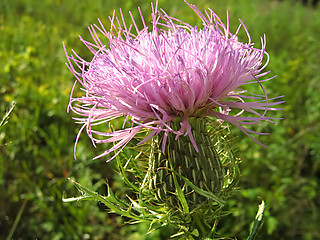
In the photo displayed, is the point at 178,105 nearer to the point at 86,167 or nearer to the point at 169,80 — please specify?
the point at 169,80

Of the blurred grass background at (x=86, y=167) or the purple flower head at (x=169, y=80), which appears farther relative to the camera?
the blurred grass background at (x=86, y=167)

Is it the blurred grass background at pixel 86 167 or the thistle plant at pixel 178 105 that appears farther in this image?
the blurred grass background at pixel 86 167

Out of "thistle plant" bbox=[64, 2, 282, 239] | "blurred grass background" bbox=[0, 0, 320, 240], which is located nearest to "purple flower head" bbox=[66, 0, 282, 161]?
"thistle plant" bbox=[64, 2, 282, 239]

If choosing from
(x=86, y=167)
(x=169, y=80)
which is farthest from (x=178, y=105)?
(x=86, y=167)

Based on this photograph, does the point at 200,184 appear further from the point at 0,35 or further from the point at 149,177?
the point at 0,35

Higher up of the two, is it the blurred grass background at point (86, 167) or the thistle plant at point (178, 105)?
the thistle plant at point (178, 105)

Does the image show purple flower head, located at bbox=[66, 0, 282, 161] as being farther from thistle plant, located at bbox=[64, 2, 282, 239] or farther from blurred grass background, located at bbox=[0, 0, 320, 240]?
blurred grass background, located at bbox=[0, 0, 320, 240]

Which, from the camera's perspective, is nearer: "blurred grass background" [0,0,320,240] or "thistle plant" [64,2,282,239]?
"thistle plant" [64,2,282,239]

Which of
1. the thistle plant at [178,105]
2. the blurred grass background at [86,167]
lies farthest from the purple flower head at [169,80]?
the blurred grass background at [86,167]

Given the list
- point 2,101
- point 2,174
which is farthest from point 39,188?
point 2,101

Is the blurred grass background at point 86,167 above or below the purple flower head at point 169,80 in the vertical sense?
below

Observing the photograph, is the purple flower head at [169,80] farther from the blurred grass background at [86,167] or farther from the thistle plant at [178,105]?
the blurred grass background at [86,167]
